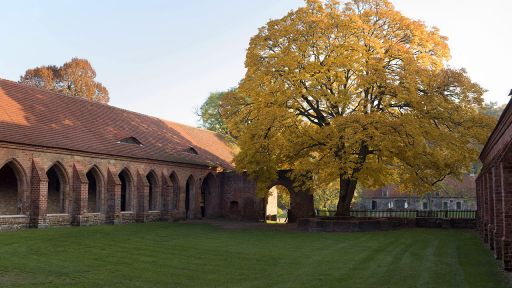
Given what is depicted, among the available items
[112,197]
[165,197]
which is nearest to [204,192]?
[165,197]

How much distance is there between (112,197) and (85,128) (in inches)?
179

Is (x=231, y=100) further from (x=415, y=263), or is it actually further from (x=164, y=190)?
(x=415, y=263)

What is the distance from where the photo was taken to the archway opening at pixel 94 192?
30281 millimetres

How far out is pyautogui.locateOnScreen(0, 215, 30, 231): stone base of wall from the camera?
2414 centimetres

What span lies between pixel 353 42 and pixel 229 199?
1945cm

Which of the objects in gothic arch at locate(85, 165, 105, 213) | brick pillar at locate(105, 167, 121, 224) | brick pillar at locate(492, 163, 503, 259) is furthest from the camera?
brick pillar at locate(105, 167, 121, 224)

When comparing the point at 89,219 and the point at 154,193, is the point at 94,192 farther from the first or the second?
the point at 154,193

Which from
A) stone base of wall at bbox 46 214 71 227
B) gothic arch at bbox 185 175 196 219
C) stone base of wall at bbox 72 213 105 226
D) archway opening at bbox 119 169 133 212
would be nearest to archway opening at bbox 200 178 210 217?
gothic arch at bbox 185 175 196 219

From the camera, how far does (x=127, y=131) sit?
34.8 meters

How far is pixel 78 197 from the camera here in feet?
91.5

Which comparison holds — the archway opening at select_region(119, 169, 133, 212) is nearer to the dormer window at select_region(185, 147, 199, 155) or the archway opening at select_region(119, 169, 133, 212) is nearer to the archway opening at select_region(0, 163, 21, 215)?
the archway opening at select_region(0, 163, 21, 215)

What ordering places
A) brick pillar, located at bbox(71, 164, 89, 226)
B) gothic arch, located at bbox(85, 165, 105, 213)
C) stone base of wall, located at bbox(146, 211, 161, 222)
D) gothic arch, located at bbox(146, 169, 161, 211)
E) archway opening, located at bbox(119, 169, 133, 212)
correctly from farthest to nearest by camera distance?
gothic arch, located at bbox(146, 169, 161, 211) → stone base of wall, located at bbox(146, 211, 161, 222) → archway opening, located at bbox(119, 169, 133, 212) → gothic arch, located at bbox(85, 165, 105, 213) → brick pillar, located at bbox(71, 164, 89, 226)

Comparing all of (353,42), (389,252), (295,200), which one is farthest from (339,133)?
(295,200)

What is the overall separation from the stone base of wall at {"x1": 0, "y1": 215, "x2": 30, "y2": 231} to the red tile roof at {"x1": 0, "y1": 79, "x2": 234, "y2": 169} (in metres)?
3.67
